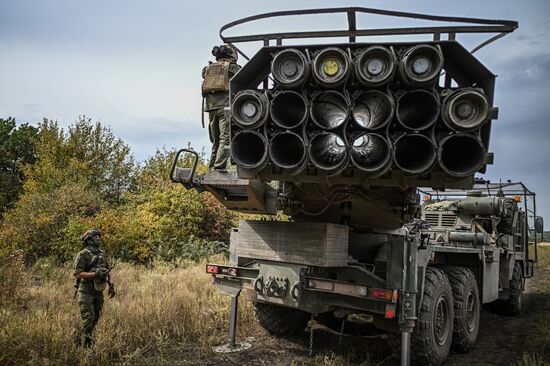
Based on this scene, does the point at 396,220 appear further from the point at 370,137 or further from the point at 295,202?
the point at 370,137

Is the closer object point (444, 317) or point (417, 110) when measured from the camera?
Result: point (417, 110)

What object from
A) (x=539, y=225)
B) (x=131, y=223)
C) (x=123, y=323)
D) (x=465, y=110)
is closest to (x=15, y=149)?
(x=131, y=223)

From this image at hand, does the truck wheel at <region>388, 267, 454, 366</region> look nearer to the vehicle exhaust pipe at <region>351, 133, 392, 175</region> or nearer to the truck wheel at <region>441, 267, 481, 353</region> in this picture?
the truck wheel at <region>441, 267, 481, 353</region>

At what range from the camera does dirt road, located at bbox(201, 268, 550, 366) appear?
5.82 m

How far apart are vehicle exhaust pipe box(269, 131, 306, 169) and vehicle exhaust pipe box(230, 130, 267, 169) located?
101 millimetres

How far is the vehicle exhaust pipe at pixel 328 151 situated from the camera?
13.9 feet

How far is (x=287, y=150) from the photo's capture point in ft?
15.0

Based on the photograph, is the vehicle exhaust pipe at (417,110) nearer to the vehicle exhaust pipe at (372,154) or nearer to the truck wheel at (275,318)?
the vehicle exhaust pipe at (372,154)

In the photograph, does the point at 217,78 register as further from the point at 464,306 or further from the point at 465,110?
the point at 464,306

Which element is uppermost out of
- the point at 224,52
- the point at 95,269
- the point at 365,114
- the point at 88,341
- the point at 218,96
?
the point at 224,52

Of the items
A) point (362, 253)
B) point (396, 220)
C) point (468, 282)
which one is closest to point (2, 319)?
point (362, 253)

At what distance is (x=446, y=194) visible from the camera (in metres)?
10.5

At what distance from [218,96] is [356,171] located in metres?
2.36

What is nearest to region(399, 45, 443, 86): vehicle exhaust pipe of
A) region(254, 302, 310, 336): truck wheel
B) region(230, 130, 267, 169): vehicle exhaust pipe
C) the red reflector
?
region(230, 130, 267, 169): vehicle exhaust pipe
